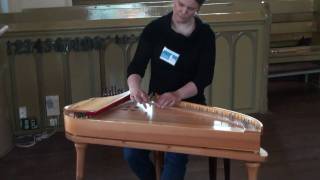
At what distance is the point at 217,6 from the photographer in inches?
153

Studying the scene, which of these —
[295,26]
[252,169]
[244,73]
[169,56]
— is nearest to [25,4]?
[244,73]

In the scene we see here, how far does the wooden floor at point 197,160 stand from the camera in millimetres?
2732

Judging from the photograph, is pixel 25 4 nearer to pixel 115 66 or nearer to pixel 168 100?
pixel 115 66

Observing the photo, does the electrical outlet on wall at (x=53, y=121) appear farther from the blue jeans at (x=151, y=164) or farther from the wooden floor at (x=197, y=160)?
the blue jeans at (x=151, y=164)

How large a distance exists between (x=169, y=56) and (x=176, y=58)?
0.03 metres

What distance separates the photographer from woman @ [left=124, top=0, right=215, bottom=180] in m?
1.81

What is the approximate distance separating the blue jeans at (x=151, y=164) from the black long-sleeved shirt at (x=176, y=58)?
0.93 ft

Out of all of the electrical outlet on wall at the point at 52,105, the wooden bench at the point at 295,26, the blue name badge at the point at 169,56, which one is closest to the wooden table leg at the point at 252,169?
the blue name badge at the point at 169,56

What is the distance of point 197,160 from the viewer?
2961 mm

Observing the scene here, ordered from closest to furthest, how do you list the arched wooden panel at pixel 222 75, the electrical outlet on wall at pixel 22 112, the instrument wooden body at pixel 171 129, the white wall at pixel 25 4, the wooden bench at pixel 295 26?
the instrument wooden body at pixel 171 129 → the electrical outlet on wall at pixel 22 112 → the arched wooden panel at pixel 222 75 → the white wall at pixel 25 4 → the wooden bench at pixel 295 26

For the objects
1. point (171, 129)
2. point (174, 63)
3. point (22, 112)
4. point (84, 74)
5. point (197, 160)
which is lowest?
point (197, 160)

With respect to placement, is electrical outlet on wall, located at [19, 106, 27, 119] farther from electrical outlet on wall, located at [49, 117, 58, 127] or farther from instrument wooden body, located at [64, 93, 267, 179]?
instrument wooden body, located at [64, 93, 267, 179]

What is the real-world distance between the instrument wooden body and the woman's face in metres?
0.36

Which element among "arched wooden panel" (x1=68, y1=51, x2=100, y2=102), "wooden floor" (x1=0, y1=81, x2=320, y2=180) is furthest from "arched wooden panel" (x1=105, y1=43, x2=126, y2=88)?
"wooden floor" (x1=0, y1=81, x2=320, y2=180)
